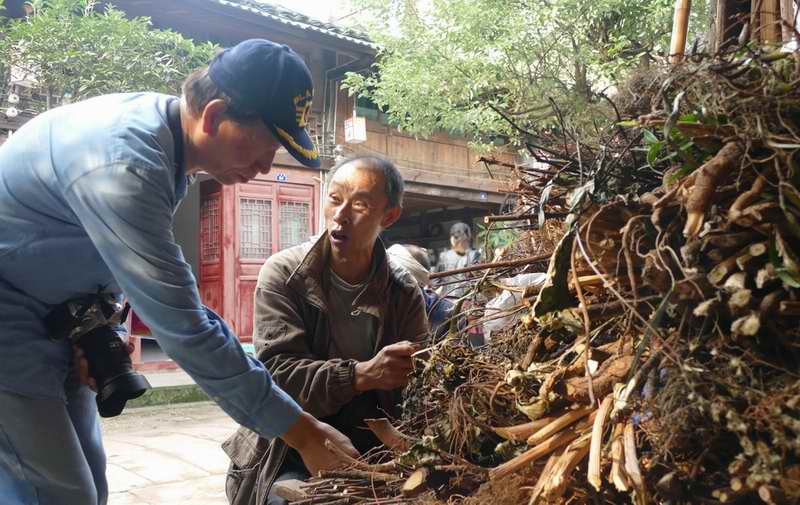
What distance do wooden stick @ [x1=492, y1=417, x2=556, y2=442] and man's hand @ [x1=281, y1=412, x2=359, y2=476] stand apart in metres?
0.54

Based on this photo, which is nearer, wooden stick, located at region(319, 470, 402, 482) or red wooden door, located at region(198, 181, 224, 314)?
wooden stick, located at region(319, 470, 402, 482)

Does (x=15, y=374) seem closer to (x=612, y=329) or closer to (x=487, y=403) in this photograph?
(x=487, y=403)

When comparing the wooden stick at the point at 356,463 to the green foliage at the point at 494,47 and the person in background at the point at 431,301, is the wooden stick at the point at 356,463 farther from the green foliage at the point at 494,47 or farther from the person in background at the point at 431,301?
the green foliage at the point at 494,47

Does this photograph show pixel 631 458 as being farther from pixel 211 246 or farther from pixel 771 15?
pixel 211 246

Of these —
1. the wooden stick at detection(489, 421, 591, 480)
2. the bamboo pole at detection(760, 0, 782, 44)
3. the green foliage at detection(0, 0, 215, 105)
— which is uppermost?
the green foliage at detection(0, 0, 215, 105)

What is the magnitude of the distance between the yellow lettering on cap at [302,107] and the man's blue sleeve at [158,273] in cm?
35

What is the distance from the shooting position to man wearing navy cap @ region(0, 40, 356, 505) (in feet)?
5.21

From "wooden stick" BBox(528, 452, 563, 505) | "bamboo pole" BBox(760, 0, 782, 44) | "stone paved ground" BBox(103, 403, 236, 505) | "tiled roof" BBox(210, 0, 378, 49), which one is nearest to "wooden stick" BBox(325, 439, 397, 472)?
"wooden stick" BBox(528, 452, 563, 505)

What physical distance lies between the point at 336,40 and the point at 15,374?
30.1 feet

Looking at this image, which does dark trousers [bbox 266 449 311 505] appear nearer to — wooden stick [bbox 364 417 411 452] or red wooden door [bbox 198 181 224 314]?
wooden stick [bbox 364 417 411 452]

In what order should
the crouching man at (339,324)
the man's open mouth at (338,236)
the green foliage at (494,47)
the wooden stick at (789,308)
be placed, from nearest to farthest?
the wooden stick at (789,308)
the crouching man at (339,324)
the man's open mouth at (338,236)
the green foliage at (494,47)

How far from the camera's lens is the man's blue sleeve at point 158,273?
5.13 ft

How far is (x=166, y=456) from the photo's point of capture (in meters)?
6.45

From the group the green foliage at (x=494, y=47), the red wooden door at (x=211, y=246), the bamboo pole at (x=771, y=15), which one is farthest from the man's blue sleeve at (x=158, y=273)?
the red wooden door at (x=211, y=246)
